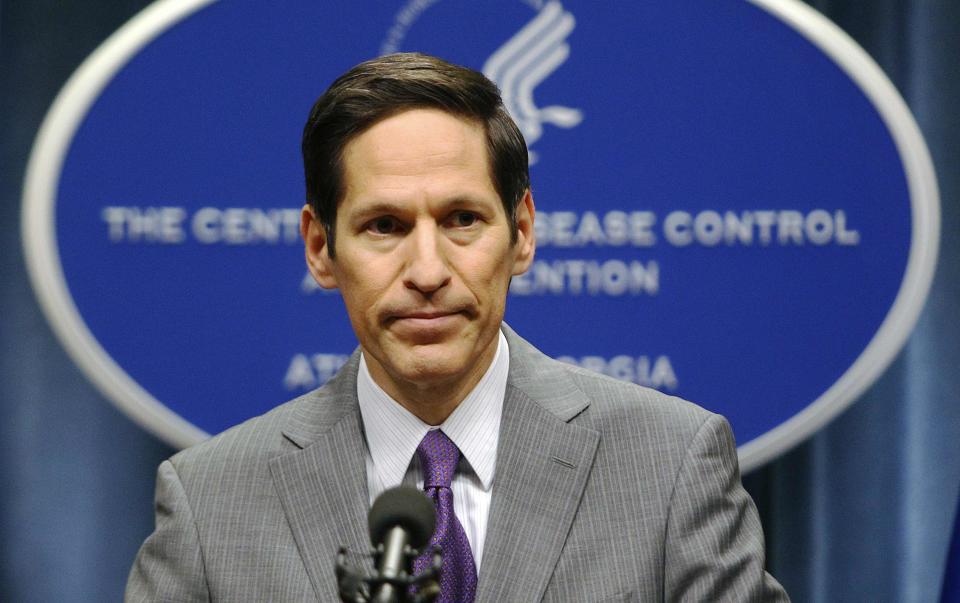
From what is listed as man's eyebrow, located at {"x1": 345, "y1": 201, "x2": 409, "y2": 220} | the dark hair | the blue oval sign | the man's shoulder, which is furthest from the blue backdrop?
man's eyebrow, located at {"x1": 345, "y1": 201, "x2": 409, "y2": 220}

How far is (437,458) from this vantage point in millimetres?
A: 1857

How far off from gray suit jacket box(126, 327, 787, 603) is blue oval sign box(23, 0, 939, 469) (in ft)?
2.51

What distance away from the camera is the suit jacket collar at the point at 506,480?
179 centimetres

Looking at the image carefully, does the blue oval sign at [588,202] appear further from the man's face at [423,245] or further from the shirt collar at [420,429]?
the man's face at [423,245]

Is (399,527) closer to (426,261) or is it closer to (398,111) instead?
(426,261)

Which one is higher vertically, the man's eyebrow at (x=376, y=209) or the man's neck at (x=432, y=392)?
the man's eyebrow at (x=376, y=209)

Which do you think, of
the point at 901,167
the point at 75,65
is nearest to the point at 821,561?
the point at 901,167

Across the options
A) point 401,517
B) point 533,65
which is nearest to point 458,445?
point 401,517

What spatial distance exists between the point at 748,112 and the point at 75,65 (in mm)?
1450

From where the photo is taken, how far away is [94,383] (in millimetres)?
2744

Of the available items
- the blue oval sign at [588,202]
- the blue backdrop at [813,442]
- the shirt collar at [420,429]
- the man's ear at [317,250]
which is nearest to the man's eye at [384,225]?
the man's ear at [317,250]

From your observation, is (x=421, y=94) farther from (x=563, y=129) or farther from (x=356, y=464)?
(x=563, y=129)

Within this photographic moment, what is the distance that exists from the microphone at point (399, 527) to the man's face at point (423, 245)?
0.51 meters

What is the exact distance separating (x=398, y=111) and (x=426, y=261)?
230 millimetres
